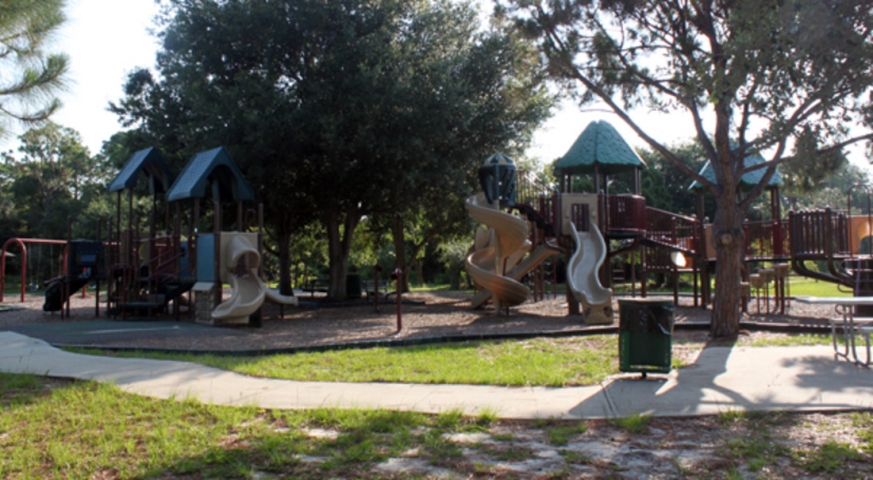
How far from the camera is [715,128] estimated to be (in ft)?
40.3

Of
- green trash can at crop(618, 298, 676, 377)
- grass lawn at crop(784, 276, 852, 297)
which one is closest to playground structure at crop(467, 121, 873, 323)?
grass lawn at crop(784, 276, 852, 297)

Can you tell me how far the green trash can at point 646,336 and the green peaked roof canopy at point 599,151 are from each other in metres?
13.7

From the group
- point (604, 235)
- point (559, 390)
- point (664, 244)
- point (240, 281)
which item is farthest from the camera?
point (664, 244)

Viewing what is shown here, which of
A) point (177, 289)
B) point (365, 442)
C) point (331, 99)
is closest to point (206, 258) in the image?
point (177, 289)

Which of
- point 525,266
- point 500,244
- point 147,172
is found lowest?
point 525,266

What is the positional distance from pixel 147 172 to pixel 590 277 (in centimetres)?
1267

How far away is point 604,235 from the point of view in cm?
1869

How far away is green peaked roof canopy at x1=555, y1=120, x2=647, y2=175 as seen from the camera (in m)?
21.2

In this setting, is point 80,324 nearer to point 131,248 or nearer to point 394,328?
point 131,248

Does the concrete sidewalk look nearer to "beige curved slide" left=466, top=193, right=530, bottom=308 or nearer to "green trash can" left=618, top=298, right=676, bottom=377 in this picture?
"green trash can" left=618, top=298, right=676, bottom=377

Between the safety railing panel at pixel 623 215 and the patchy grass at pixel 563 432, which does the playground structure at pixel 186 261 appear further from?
the patchy grass at pixel 563 432

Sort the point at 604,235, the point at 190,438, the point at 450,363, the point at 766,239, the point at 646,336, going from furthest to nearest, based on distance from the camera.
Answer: the point at 766,239
the point at 604,235
the point at 450,363
the point at 646,336
the point at 190,438

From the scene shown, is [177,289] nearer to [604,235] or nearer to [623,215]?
[604,235]

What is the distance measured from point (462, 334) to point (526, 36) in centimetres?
590
